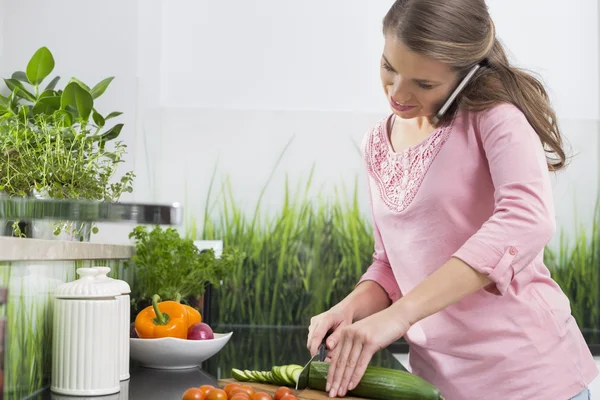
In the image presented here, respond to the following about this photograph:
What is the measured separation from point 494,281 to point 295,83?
70.5 inches

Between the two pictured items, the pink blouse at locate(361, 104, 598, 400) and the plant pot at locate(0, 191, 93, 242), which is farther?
the plant pot at locate(0, 191, 93, 242)

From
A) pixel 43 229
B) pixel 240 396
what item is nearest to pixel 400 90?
pixel 240 396

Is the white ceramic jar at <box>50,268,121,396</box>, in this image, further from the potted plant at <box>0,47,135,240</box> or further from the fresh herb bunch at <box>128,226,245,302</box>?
the fresh herb bunch at <box>128,226,245,302</box>

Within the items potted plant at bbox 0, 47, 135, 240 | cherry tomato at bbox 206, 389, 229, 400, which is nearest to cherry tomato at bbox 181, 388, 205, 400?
cherry tomato at bbox 206, 389, 229, 400

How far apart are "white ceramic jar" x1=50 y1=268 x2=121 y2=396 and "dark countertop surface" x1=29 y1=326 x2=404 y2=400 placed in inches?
1.0

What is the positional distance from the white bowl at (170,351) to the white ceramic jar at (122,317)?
0.39ft

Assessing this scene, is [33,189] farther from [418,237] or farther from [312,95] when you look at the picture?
[312,95]

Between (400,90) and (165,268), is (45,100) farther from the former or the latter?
(400,90)

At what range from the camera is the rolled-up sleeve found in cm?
119

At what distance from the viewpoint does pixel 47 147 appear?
1.55m

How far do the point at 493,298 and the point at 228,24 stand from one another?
1.87 meters

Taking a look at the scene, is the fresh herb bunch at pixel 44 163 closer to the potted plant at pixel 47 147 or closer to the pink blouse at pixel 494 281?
the potted plant at pixel 47 147

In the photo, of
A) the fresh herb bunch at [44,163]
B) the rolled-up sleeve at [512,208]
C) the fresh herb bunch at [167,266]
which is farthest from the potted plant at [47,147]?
the rolled-up sleeve at [512,208]

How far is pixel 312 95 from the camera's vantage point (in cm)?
288
